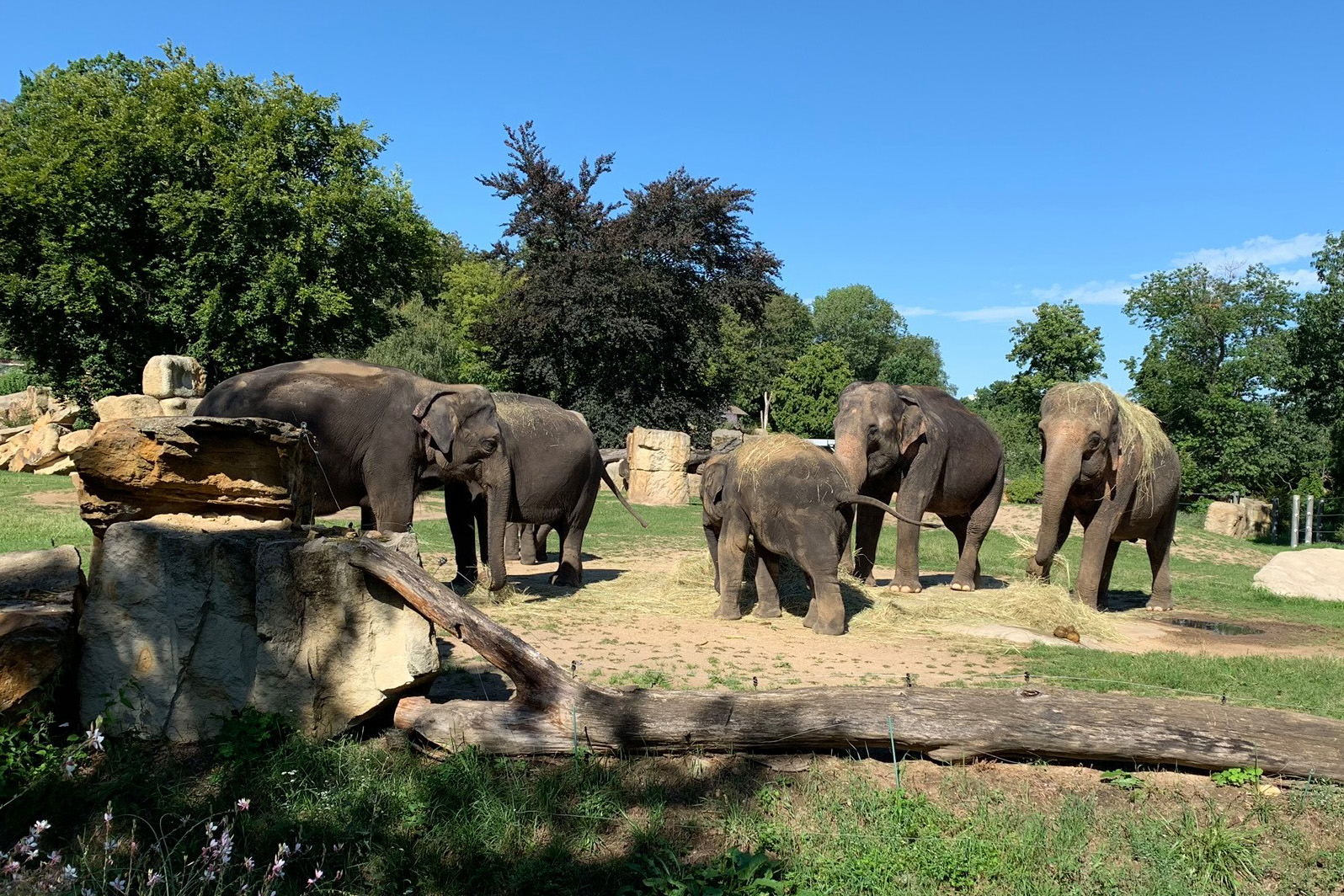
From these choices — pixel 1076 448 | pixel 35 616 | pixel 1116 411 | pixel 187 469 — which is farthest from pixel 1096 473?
pixel 35 616

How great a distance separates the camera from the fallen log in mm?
5637

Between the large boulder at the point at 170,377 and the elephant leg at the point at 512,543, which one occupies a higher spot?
the large boulder at the point at 170,377

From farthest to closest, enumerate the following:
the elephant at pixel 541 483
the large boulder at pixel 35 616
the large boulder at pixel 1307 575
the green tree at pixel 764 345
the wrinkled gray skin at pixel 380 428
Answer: the green tree at pixel 764 345
the large boulder at pixel 1307 575
the elephant at pixel 541 483
the wrinkled gray skin at pixel 380 428
the large boulder at pixel 35 616

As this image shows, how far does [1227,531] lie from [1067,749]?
27959 millimetres

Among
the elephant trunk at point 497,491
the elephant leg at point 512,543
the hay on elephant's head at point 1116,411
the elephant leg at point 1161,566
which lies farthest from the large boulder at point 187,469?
the elephant leg at point 1161,566

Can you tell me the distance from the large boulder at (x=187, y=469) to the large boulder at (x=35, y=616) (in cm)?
38

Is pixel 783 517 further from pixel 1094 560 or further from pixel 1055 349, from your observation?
pixel 1055 349

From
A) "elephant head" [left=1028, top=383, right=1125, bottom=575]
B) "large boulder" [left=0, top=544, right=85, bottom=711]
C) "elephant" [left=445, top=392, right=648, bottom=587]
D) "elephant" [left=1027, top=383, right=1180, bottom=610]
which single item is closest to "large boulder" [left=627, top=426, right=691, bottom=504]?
"elephant" [left=445, top=392, right=648, bottom=587]

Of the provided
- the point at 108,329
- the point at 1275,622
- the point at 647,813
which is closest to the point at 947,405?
the point at 1275,622

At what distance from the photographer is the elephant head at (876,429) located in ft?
39.8

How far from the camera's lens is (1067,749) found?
5703mm

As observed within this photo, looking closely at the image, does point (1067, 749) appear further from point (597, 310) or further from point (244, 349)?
point (597, 310)

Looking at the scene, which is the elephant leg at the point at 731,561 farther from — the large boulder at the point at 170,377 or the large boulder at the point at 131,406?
the large boulder at the point at 170,377

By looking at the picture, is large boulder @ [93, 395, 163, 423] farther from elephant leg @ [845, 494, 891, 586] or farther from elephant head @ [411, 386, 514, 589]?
elephant leg @ [845, 494, 891, 586]
